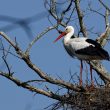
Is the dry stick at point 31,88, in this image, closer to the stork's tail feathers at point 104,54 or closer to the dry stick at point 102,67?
the dry stick at point 102,67

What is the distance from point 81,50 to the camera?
1464 centimetres

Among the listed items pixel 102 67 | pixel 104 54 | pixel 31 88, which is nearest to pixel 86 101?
pixel 31 88

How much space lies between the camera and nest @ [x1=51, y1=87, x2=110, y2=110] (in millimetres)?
12578

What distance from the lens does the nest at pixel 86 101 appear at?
12578 mm

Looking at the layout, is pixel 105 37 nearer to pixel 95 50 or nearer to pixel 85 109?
pixel 95 50

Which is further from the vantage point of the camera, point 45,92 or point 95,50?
point 95,50

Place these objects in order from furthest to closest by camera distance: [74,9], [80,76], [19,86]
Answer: [74,9]
[80,76]
[19,86]

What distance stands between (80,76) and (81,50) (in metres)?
0.77

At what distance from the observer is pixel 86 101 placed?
41.5 ft

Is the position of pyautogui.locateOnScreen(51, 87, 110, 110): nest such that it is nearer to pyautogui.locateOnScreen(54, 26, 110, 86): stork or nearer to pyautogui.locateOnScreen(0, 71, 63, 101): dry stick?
pyautogui.locateOnScreen(0, 71, 63, 101): dry stick

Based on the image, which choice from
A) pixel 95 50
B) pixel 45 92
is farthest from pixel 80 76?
pixel 45 92

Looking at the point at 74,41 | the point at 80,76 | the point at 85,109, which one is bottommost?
the point at 85,109

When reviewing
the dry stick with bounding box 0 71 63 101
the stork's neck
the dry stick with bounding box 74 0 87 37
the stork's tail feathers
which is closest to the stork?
the stork's tail feathers

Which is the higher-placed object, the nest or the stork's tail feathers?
the stork's tail feathers
